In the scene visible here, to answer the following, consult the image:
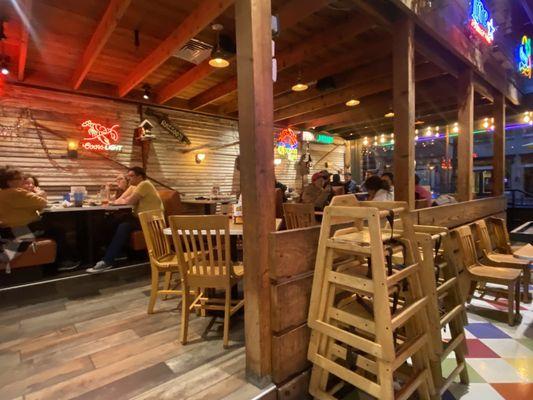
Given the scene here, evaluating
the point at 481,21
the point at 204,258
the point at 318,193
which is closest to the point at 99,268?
the point at 204,258

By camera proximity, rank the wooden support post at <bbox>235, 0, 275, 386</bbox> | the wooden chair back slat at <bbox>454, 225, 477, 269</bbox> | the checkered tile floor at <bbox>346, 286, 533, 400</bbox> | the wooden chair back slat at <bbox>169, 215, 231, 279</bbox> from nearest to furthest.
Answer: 1. the wooden support post at <bbox>235, 0, 275, 386</bbox>
2. the checkered tile floor at <bbox>346, 286, 533, 400</bbox>
3. the wooden chair back slat at <bbox>169, 215, 231, 279</bbox>
4. the wooden chair back slat at <bbox>454, 225, 477, 269</bbox>

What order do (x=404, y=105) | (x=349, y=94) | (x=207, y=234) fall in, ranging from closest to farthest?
(x=207, y=234), (x=404, y=105), (x=349, y=94)

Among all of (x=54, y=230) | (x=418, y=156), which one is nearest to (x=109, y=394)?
(x=54, y=230)

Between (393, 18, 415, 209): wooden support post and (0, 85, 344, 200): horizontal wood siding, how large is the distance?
4.63 meters

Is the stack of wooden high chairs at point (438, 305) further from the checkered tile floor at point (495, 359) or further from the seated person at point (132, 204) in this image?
the seated person at point (132, 204)

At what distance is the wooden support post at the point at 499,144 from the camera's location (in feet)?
18.7

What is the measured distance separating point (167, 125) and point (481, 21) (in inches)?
220

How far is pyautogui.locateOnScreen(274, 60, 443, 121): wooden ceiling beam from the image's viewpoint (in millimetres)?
4910

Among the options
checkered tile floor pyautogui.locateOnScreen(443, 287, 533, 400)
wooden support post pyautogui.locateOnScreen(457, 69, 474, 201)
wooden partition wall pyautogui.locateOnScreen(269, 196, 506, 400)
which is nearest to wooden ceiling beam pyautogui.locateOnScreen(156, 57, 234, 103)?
wooden partition wall pyautogui.locateOnScreen(269, 196, 506, 400)

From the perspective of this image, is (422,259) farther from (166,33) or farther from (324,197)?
(166,33)

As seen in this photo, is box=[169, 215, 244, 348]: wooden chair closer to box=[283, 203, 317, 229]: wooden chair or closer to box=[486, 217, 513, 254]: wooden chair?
box=[283, 203, 317, 229]: wooden chair

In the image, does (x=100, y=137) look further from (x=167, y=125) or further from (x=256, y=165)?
(x=256, y=165)

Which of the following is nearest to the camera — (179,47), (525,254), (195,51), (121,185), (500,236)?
(525,254)

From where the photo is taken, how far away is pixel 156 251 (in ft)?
10.0
